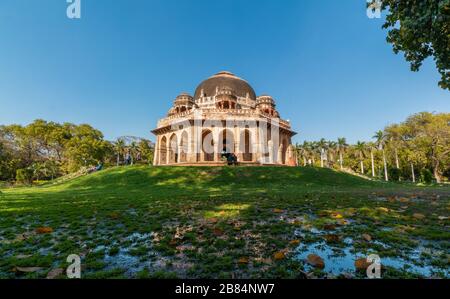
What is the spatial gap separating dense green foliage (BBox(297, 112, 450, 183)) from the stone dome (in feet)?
99.7

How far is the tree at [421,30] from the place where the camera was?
6207mm

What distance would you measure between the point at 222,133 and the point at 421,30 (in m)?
30.9

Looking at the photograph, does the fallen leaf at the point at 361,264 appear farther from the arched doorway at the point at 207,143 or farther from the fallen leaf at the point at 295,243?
the arched doorway at the point at 207,143

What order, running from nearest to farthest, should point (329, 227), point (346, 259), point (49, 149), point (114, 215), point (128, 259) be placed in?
1. point (346, 259)
2. point (128, 259)
3. point (329, 227)
4. point (114, 215)
5. point (49, 149)

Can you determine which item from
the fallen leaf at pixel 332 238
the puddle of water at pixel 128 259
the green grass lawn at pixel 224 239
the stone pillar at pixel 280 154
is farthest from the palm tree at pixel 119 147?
the fallen leaf at pixel 332 238

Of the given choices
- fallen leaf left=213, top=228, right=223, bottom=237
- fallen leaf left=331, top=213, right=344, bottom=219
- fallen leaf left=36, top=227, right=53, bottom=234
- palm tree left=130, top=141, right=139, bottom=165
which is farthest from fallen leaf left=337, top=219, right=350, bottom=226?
palm tree left=130, top=141, right=139, bottom=165

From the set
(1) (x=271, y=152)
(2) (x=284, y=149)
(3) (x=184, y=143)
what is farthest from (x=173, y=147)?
(2) (x=284, y=149)

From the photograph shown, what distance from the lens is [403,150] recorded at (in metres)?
55.4

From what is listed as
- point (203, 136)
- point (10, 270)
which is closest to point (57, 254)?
point (10, 270)

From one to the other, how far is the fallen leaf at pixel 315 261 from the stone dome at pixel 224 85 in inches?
1800

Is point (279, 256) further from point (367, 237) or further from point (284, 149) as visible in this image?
point (284, 149)

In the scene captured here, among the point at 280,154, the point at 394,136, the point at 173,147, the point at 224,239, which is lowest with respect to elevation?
the point at 224,239
